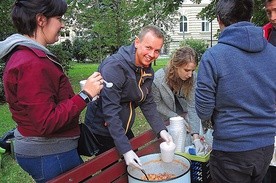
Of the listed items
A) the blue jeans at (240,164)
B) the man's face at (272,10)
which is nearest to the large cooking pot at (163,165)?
the blue jeans at (240,164)

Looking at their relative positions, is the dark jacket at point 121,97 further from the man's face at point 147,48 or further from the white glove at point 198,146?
the white glove at point 198,146

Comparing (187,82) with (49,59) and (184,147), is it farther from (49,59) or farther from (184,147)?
(49,59)

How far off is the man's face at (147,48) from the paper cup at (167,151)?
0.61 meters

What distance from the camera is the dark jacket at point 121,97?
226 cm

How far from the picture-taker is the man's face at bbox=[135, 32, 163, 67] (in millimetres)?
2381

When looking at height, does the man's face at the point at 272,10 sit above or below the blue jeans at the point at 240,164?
above

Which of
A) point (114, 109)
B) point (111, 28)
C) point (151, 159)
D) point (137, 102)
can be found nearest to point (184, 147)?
point (151, 159)

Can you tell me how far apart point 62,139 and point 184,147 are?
128cm

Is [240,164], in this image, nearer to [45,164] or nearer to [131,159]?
[131,159]

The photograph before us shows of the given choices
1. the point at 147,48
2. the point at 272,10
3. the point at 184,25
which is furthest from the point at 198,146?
the point at 184,25

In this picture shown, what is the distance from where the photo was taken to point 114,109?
7.41 ft

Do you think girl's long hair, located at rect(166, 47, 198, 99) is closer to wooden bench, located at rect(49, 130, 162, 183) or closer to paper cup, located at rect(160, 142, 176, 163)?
wooden bench, located at rect(49, 130, 162, 183)

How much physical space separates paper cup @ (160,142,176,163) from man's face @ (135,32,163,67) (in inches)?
23.8

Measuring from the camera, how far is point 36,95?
68.1 inches
